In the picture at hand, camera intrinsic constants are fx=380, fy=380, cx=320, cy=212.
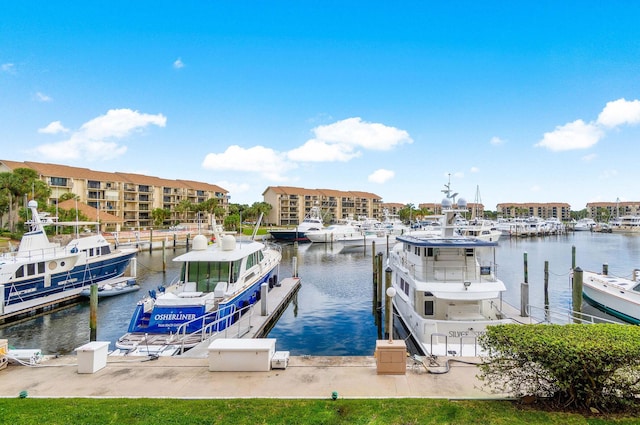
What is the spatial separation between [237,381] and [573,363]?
751 centimetres

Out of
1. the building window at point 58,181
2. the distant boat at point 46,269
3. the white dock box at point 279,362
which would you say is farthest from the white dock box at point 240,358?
the building window at point 58,181

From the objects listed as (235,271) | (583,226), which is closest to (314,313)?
(235,271)

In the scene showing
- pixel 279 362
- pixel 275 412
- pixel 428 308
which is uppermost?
pixel 279 362

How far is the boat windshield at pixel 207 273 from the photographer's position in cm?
1993

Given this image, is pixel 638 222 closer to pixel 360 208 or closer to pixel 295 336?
pixel 360 208

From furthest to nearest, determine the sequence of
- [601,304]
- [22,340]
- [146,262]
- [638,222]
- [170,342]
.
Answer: [638,222], [146,262], [601,304], [22,340], [170,342]

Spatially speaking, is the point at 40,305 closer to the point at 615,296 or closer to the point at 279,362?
the point at 279,362

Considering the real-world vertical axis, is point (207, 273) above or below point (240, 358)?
above

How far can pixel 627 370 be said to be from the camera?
7422 millimetres

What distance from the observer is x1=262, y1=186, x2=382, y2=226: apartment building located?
132 meters

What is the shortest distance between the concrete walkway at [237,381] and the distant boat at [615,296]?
1760cm

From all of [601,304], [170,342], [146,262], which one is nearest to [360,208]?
[146,262]

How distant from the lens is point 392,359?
10.0 m

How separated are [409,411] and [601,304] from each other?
23.7 meters
